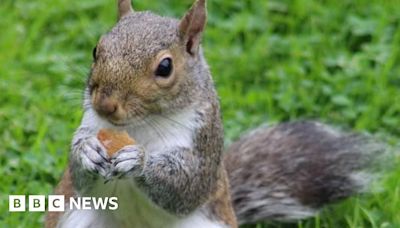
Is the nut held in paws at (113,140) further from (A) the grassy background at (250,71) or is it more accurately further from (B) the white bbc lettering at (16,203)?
(A) the grassy background at (250,71)

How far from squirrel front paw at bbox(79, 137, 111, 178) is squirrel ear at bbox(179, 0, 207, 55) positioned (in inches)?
14.4

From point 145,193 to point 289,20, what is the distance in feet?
6.68

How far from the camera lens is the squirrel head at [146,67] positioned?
125 inches

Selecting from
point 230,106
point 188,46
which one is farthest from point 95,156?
point 230,106

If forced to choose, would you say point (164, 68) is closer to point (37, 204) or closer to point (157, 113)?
point (157, 113)

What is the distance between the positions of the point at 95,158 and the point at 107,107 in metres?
0.20

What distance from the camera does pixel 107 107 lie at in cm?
315

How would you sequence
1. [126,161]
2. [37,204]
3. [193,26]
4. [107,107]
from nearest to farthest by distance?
[107,107] → [126,161] → [193,26] → [37,204]

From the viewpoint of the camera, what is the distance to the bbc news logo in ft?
11.4

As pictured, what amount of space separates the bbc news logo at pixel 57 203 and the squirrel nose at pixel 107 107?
37 cm

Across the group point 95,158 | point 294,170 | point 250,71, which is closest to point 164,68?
point 95,158

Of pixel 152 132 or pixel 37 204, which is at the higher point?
pixel 152 132

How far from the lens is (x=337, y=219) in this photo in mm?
4160

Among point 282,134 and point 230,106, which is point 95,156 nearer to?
point 282,134
